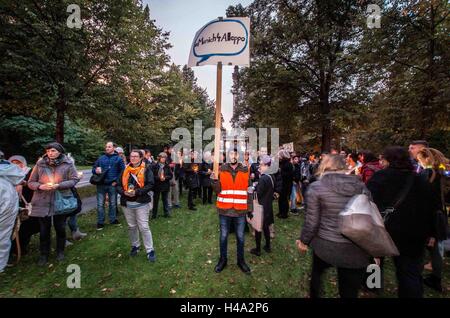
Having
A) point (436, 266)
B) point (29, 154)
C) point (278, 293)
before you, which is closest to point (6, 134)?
point (29, 154)

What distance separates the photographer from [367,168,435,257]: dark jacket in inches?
108

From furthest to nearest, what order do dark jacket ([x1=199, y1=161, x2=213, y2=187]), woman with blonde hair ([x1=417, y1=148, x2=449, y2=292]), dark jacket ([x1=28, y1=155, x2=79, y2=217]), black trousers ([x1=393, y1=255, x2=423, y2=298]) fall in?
dark jacket ([x1=199, y1=161, x2=213, y2=187]), dark jacket ([x1=28, y1=155, x2=79, y2=217]), woman with blonde hair ([x1=417, y1=148, x2=449, y2=292]), black trousers ([x1=393, y1=255, x2=423, y2=298])

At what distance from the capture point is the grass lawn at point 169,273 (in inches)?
146

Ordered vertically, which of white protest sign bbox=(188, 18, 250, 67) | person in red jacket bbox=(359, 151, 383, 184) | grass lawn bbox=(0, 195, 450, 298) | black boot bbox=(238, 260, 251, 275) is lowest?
grass lawn bbox=(0, 195, 450, 298)

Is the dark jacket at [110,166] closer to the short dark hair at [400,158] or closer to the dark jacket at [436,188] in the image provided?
the short dark hair at [400,158]

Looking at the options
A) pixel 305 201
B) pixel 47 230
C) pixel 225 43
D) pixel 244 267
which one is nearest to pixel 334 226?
pixel 305 201

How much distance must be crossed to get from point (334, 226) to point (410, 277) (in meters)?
1.24

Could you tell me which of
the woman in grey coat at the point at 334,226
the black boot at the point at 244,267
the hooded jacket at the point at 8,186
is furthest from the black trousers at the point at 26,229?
the woman in grey coat at the point at 334,226

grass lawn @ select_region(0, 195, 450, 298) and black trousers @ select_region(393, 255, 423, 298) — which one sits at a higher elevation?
black trousers @ select_region(393, 255, 423, 298)

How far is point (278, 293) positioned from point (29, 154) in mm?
25603

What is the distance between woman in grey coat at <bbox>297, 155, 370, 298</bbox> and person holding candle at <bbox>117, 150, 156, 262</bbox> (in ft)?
10.5

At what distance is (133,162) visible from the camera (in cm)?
477

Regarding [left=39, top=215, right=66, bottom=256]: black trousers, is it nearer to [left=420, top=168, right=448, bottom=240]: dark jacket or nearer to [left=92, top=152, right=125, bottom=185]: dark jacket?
[left=92, top=152, right=125, bottom=185]: dark jacket

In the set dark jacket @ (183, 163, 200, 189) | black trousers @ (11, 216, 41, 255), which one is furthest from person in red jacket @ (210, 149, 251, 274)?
dark jacket @ (183, 163, 200, 189)
